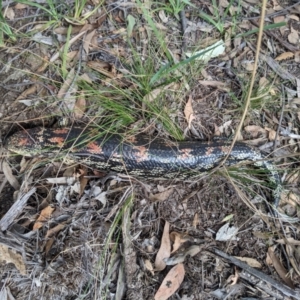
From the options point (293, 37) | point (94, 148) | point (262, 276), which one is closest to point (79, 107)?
point (94, 148)

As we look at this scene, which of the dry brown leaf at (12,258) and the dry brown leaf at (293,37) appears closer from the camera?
the dry brown leaf at (12,258)

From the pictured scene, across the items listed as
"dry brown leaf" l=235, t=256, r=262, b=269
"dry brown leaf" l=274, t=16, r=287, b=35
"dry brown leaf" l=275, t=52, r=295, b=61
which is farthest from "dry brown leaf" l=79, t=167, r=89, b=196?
"dry brown leaf" l=274, t=16, r=287, b=35

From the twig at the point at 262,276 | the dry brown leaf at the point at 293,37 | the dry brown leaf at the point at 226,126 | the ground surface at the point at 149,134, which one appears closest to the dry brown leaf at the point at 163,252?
the ground surface at the point at 149,134

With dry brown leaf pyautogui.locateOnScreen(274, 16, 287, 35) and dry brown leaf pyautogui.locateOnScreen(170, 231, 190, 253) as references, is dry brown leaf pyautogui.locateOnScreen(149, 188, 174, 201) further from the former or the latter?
dry brown leaf pyautogui.locateOnScreen(274, 16, 287, 35)

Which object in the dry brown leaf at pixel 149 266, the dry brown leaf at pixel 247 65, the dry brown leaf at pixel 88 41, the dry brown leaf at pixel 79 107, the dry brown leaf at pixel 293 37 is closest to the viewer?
the dry brown leaf at pixel 149 266

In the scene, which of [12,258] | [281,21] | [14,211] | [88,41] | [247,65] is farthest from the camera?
[281,21]

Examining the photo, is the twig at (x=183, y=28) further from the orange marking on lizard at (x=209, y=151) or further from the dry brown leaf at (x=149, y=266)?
the dry brown leaf at (x=149, y=266)

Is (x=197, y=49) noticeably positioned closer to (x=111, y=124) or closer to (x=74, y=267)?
(x=111, y=124)

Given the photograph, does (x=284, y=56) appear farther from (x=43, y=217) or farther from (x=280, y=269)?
(x=43, y=217)
